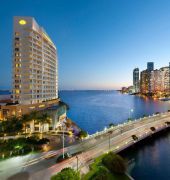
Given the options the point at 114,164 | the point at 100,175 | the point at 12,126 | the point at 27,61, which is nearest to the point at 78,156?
the point at 114,164

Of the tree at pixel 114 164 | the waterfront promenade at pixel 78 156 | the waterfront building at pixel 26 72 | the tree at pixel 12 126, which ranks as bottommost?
the waterfront promenade at pixel 78 156

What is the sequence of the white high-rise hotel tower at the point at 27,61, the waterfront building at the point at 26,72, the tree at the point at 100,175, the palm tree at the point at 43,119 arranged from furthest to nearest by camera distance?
the white high-rise hotel tower at the point at 27,61 < the waterfront building at the point at 26,72 < the palm tree at the point at 43,119 < the tree at the point at 100,175

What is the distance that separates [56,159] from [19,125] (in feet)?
93.6

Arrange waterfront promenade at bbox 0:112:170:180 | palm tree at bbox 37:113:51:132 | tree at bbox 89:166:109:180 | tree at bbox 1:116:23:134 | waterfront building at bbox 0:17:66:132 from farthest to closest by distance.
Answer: waterfront building at bbox 0:17:66:132 → palm tree at bbox 37:113:51:132 → tree at bbox 1:116:23:134 → waterfront promenade at bbox 0:112:170:180 → tree at bbox 89:166:109:180

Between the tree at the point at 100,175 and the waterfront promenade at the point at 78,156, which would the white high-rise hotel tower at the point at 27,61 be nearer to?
the waterfront promenade at the point at 78,156

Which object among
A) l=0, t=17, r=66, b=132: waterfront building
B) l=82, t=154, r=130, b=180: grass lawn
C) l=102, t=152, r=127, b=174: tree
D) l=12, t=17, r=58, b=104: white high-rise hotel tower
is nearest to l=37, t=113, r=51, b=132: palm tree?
l=0, t=17, r=66, b=132: waterfront building

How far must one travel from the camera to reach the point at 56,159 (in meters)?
48.1

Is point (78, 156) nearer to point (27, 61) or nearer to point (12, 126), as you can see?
point (12, 126)

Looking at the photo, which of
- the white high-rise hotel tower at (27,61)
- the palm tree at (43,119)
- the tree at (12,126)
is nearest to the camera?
the tree at (12,126)

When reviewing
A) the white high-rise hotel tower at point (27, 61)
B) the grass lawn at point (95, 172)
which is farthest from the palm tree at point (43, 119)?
the grass lawn at point (95, 172)

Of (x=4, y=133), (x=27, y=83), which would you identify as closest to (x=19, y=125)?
(x=4, y=133)

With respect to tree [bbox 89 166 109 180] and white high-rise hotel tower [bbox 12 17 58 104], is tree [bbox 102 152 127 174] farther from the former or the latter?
white high-rise hotel tower [bbox 12 17 58 104]

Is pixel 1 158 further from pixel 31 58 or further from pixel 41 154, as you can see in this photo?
pixel 31 58

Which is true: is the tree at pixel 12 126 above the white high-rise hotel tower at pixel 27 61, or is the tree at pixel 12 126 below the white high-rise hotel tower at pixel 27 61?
below
